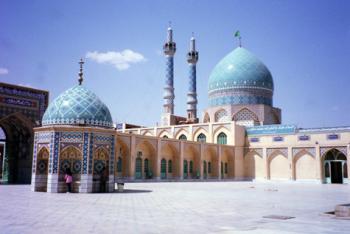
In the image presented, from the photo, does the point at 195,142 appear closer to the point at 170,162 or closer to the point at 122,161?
the point at 170,162

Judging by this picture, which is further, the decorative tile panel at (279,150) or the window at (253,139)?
the window at (253,139)

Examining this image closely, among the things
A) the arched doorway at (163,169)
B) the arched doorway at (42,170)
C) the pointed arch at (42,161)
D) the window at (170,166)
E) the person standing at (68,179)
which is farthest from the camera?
the window at (170,166)

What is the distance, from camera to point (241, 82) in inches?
1516

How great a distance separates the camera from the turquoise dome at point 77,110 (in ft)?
45.9

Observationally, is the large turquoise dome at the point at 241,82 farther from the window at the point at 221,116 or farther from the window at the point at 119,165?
the window at the point at 119,165

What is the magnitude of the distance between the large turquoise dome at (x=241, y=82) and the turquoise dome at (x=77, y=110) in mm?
25245

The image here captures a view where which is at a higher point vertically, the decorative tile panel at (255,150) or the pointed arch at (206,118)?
the pointed arch at (206,118)

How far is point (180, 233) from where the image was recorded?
5.31 m

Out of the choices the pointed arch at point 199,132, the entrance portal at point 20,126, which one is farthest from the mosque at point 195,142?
the entrance portal at point 20,126

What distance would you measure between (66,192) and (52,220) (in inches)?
289

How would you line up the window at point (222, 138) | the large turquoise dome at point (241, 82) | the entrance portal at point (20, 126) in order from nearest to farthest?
the entrance portal at point (20, 126)
the window at point (222, 138)
the large turquoise dome at point (241, 82)

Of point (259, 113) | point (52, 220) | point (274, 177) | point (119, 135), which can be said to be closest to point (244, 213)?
point (52, 220)

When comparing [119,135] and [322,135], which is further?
[322,135]

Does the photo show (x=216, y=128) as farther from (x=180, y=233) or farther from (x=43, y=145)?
(x=180, y=233)
